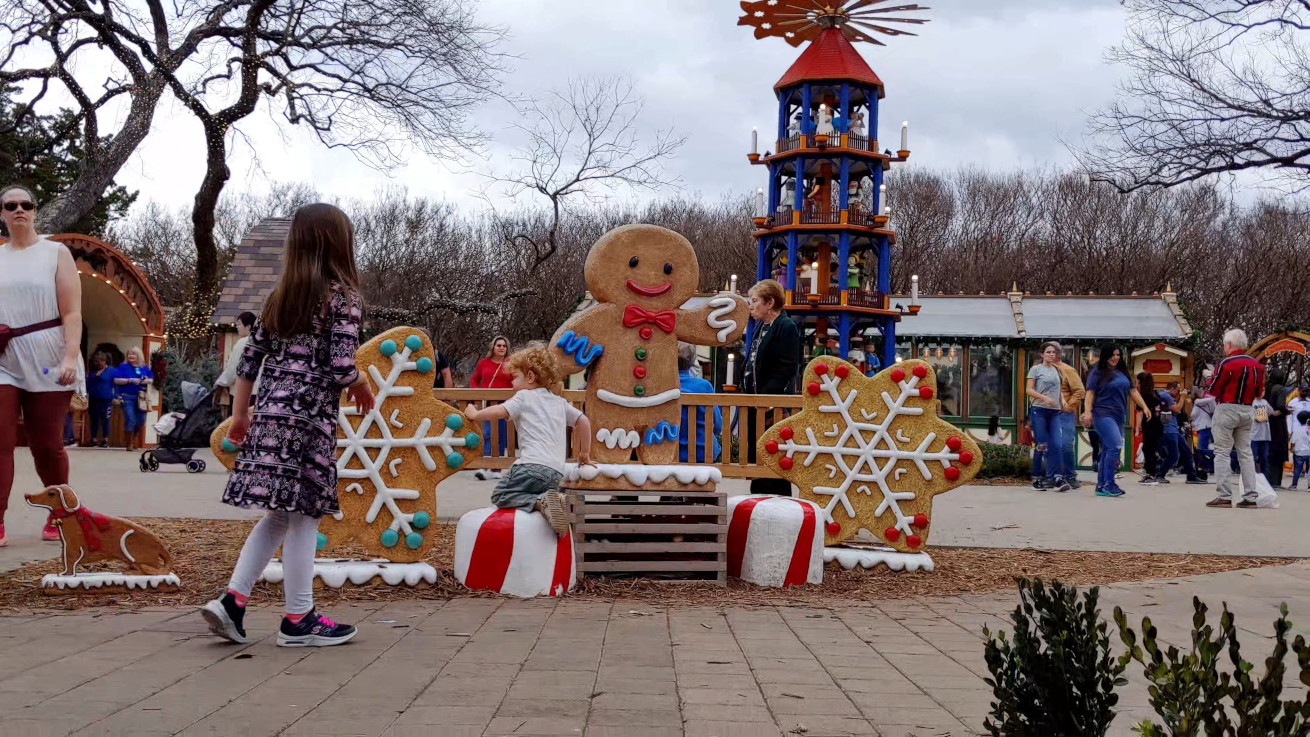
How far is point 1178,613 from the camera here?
6047 mm

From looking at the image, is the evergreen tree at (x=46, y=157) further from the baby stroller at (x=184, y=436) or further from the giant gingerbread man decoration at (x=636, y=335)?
the giant gingerbread man decoration at (x=636, y=335)

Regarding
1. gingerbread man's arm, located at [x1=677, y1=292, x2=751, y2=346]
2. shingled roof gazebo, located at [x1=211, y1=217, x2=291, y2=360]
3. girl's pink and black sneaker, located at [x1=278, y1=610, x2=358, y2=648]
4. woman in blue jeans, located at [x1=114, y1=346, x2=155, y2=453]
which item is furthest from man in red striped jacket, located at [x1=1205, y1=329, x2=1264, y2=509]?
shingled roof gazebo, located at [x1=211, y1=217, x2=291, y2=360]

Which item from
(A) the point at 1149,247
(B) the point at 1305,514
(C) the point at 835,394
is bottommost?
(B) the point at 1305,514

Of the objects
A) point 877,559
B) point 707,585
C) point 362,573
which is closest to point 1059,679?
point 707,585

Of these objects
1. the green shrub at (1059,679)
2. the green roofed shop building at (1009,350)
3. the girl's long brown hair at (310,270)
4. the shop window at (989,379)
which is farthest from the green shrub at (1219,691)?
the shop window at (989,379)

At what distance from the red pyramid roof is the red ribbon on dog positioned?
45.2ft

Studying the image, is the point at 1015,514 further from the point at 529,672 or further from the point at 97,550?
the point at 97,550

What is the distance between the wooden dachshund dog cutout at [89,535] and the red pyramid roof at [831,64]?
44.9ft


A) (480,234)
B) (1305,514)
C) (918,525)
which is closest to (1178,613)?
(918,525)

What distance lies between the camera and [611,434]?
7.03 meters

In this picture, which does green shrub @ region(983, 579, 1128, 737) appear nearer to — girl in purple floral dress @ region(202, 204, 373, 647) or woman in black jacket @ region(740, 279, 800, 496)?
girl in purple floral dress @ region(202, 204, 373, 647)

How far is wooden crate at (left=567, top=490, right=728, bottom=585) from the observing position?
6.54 metres

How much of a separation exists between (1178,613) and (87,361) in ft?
64.6

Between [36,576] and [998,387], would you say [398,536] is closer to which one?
[36,576]
